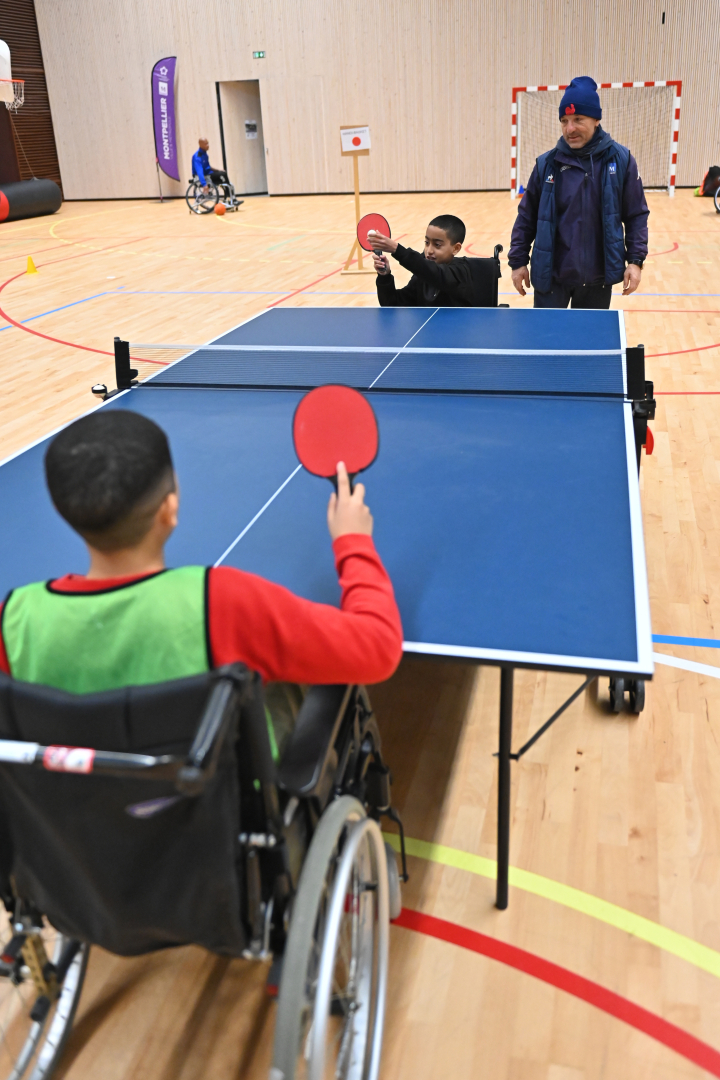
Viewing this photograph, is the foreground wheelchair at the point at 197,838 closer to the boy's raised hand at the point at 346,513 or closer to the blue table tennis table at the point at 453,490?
the boy's raised hand at the point at 346,513

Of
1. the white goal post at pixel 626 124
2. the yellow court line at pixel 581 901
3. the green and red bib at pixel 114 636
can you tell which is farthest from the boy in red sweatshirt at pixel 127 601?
the white goal post at pixel 626 124

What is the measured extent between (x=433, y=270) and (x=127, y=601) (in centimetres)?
329

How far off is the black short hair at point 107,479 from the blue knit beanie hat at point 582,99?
335cm

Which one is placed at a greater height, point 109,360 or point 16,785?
point 16,785

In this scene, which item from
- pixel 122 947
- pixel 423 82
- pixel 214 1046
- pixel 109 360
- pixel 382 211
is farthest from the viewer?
pixel 423 82

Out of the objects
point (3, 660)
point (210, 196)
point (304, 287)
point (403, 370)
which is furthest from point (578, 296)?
point (210, 196)

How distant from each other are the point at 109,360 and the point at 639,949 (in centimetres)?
574

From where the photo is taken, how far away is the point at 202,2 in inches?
637

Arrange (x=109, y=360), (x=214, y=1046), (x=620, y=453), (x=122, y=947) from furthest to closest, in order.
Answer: (x=109, y=360)
(x=620, y=453)
(x=214, y=1046)
(x=122, y=947)

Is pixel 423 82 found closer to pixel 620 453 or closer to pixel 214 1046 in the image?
pixel 620 453

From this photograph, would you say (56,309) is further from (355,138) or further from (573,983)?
(573,983)

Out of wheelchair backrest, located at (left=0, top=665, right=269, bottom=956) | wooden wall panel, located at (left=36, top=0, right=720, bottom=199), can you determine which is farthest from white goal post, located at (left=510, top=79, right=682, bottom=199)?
wheelchair backrest, located at (left=0, top=665, right=269, bottom=956)

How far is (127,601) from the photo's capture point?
111cm

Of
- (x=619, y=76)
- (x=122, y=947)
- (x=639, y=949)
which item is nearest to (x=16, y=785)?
(x=122, y=947)
